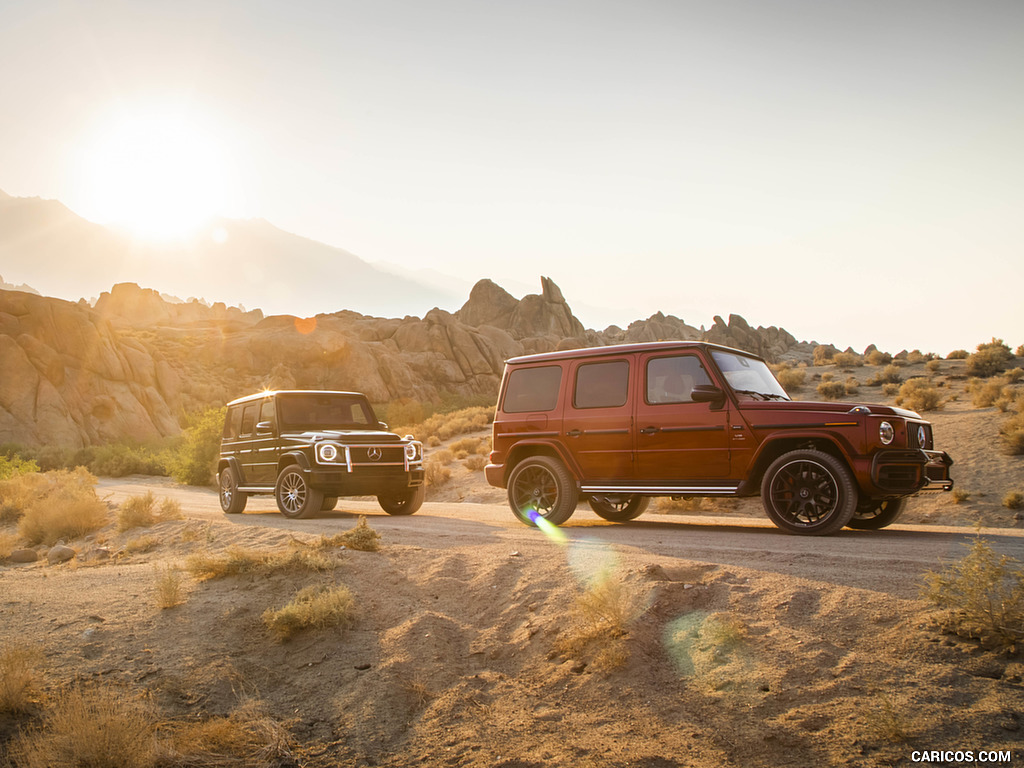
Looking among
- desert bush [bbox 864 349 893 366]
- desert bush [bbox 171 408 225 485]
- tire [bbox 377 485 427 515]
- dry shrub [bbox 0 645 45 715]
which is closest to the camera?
dry shrub [bbox 0 645 45 715]

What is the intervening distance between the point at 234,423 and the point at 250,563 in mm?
7479

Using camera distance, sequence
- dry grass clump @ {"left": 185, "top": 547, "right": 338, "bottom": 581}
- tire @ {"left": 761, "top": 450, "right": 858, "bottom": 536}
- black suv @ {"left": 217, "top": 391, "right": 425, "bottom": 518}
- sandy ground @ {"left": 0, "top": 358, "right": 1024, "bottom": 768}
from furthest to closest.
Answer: black suv @ {"left": 217, "top": 391, "right": 425, "bottom": 518} → tire @ {"left": 761, "top": 450, "right": 858, "bottom": 536} → dry grass clump @ {"left": 185, "top": 547, "right": 338, "bottom": 581} → sandy ground @ {"left": 0, "top": 358, "right": 1024, "bottom": 768}

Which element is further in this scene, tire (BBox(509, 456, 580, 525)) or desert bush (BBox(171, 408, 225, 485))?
desert bush (BBox(171, 408, 225, 485))

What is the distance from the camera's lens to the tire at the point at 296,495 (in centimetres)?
1170

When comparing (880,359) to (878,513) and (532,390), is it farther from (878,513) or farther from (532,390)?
(532,390)

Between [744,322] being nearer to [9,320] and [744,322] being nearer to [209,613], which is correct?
[9,320]

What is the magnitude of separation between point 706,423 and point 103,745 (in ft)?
Answer: 21.7

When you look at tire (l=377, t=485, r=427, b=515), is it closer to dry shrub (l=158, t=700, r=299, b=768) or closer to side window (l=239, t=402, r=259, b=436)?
side window (l=239, t=402, r=259, b=436)

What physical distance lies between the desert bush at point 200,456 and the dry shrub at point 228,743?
22.4 m

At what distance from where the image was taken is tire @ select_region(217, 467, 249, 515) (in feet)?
44.2

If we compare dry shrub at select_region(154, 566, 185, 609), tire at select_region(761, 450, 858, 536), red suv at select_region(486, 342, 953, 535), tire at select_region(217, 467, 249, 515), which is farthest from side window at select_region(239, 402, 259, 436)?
tire at select_region(761, 450, 858, 536)

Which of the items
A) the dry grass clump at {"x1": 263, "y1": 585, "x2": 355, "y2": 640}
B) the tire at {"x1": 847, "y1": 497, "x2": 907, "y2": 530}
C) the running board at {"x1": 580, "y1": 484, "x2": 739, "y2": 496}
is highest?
the running board at {"x1": 580, "y1": 484, "x2": 739, "y2": 496}

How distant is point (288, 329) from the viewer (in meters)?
65.4

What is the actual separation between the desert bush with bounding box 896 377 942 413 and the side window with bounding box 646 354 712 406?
1670 centimetres
